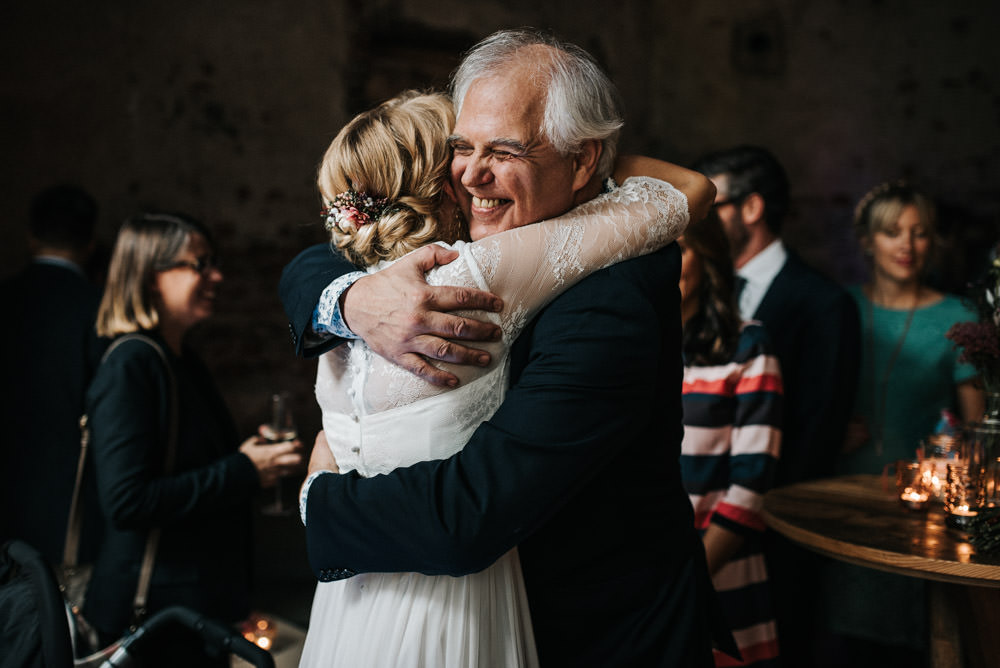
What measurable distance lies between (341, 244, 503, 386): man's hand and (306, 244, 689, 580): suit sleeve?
0.10m

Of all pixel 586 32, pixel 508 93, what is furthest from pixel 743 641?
pixel 586 32

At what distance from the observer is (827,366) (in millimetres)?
2836

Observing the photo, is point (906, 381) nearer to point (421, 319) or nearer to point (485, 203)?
point (485, 203)

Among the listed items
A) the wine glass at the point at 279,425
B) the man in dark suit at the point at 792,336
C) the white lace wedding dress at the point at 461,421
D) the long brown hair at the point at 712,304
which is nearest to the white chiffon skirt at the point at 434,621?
the white lace wedding dress at the point at 461,421

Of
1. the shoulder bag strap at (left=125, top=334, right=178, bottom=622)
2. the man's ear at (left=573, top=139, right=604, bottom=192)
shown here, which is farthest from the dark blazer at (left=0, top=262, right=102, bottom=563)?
the man's ear at (left=573, top=139, right=604, bottom=192)

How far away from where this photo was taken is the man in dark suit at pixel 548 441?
3.88ft

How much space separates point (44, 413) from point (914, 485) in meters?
3.09

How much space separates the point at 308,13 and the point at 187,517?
386 centimetres

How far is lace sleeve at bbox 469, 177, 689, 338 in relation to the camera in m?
1.24

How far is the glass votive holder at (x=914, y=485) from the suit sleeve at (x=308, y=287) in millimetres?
1721

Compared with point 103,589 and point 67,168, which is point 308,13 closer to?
point 67,168

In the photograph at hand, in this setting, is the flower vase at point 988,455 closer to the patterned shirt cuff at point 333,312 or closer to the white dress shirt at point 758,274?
the white dress shirt at point 758,274

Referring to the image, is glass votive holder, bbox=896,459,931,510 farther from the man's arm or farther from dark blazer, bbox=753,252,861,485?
the man's arm

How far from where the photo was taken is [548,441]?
3.86ft
